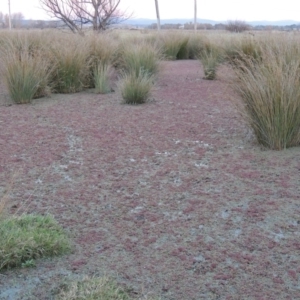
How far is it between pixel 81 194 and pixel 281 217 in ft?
5.47

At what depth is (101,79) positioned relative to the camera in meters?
10.2

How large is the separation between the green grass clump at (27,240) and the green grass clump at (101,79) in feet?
21.3

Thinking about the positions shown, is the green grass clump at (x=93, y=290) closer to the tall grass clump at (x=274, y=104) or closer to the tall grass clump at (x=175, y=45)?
the tall grass clump at (x=274, y=104)

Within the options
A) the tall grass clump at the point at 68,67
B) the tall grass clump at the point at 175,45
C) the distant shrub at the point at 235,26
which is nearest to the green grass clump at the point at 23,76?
the tall grass clump at the point at 68,67

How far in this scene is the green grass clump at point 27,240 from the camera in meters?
3.48

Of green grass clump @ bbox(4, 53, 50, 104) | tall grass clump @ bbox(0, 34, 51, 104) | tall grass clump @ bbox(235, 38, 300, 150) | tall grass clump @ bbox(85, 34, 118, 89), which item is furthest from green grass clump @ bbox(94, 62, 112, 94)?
tall grass clump @ bbox(235, 38, 300, 150)

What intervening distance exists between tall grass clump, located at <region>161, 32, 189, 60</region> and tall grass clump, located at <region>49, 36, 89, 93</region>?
731cm

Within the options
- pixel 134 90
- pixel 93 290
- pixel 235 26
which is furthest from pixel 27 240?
pixel 235 26

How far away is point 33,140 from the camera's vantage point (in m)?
6.61

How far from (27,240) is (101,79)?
694cm

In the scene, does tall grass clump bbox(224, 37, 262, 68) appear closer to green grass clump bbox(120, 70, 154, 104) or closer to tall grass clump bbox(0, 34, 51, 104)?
green grass clump bbox(120, 70, 154, 104)

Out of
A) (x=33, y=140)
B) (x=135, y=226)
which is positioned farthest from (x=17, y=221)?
(x=33, y=140)

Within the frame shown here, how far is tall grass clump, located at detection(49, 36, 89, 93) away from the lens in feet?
32.7

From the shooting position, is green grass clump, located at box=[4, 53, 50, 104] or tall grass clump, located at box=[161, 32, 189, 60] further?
tall grass clump, located at box=[161, 32, 189, 60]
